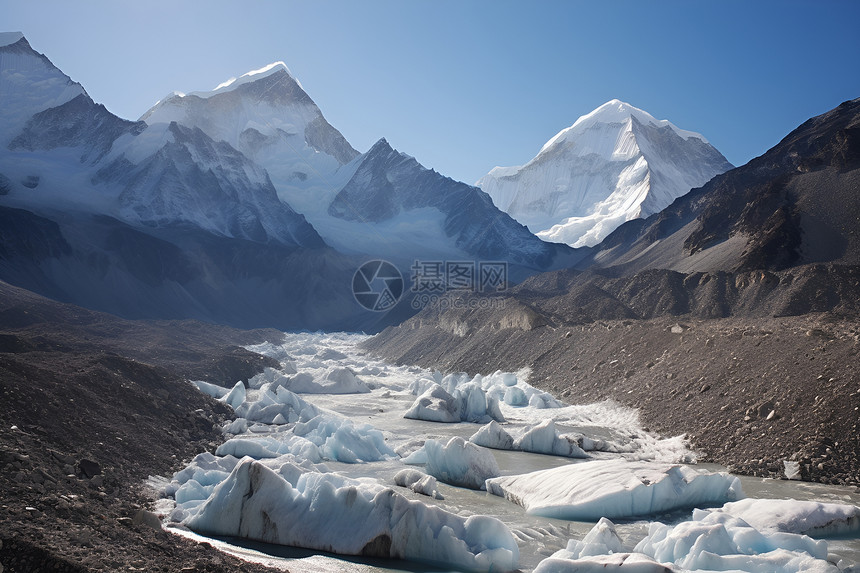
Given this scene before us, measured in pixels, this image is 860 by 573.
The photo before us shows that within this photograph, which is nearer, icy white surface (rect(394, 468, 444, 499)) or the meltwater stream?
the meltwater stream

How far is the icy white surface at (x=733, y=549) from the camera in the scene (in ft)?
31.0

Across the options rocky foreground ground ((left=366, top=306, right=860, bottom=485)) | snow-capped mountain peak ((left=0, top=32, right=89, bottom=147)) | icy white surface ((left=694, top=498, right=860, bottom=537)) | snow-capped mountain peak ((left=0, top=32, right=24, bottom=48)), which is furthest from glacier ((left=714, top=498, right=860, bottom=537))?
snow-capped mountain peak ((left=0, top=32, right=24, bottom=48))

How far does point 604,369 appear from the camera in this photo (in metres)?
31.6

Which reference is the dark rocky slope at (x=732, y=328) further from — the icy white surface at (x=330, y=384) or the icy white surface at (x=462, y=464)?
the icy white surface at (x=330, y=384)

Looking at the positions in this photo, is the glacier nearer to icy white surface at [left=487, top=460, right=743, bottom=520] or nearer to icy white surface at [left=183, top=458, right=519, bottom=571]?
icy white surface at [left=487, top=460, right=743, bottom=520]

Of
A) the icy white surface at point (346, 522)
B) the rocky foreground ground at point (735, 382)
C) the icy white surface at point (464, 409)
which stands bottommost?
the icy white surface at point (346, 522)

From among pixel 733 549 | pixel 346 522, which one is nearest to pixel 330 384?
pixel 346 522

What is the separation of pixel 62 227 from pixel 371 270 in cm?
6280

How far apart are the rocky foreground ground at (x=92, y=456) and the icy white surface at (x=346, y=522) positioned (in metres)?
1.82

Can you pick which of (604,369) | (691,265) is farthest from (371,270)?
(604,369)

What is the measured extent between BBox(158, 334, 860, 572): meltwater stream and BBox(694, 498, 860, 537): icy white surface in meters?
0.32

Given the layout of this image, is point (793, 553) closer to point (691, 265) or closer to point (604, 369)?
point (604, 369)

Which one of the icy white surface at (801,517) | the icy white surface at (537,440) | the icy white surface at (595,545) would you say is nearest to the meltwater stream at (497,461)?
the icy white surface at (801,517)

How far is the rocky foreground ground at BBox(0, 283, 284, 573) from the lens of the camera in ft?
25.4
